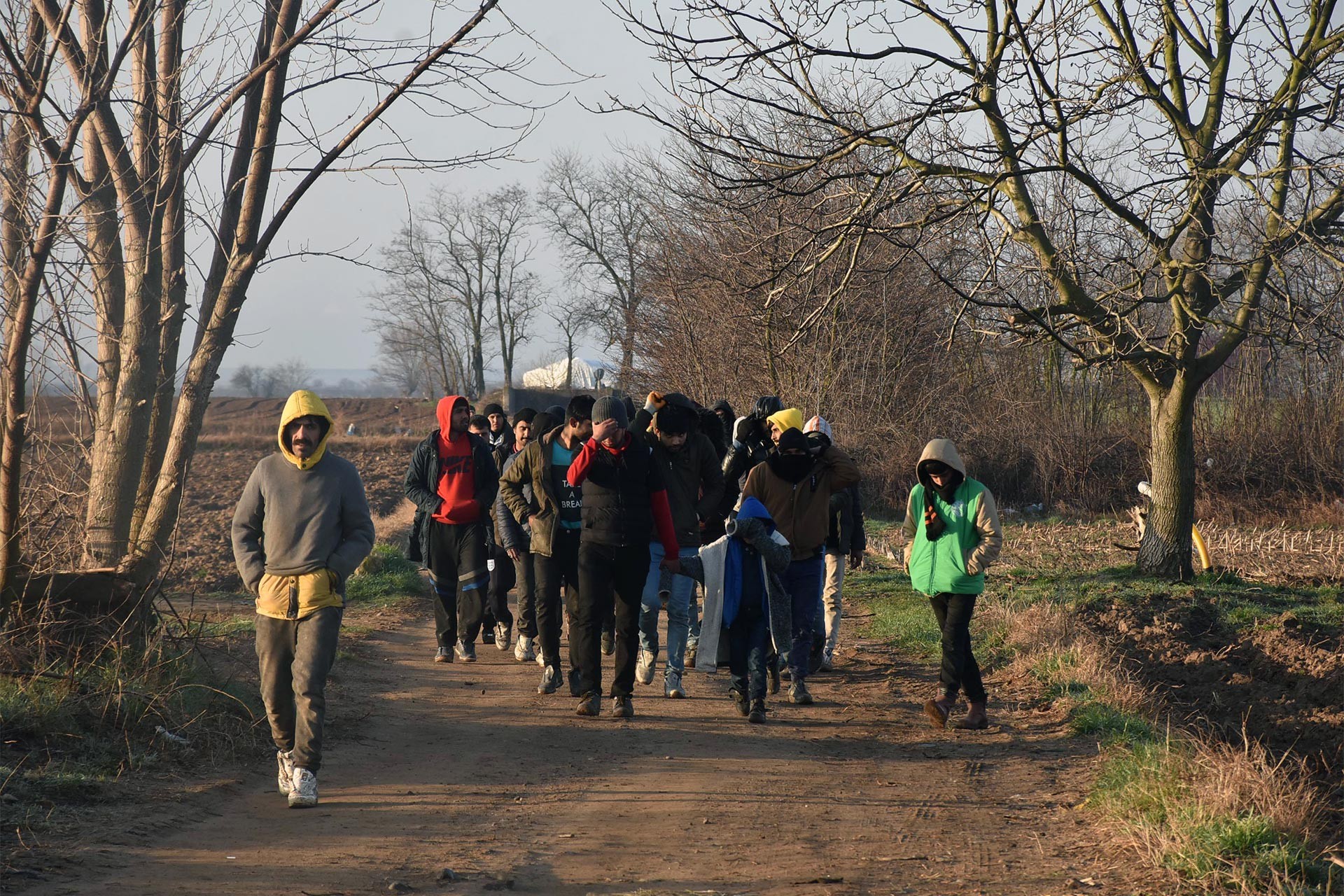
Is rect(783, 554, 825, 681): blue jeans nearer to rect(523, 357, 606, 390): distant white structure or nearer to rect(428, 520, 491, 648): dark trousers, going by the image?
rect(428, 520, 491, 648): dark trousers

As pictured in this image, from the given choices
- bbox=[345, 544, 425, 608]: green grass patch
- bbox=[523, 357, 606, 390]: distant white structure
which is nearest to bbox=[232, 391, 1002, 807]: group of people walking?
bbox=[345, 544, 425, 608]: green grass patch

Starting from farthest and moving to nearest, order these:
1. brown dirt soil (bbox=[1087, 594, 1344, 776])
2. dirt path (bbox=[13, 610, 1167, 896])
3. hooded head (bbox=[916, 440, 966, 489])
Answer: brown dirt soil (bbox=[1087, 594, 1344, 776]) → hooded head (bbox=[916, 440, 966, 489]) → dirt path (bbox=[13, 610, 1167, 896])

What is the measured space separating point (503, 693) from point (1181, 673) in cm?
530

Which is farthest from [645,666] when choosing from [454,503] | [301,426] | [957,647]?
[301,426]

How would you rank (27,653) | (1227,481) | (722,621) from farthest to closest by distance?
(1227,481)
(722,621)
(27,653)

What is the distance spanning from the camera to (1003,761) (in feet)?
22.6

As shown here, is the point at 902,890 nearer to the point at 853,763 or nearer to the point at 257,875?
the point at 853,763

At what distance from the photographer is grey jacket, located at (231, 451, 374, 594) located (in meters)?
5.86

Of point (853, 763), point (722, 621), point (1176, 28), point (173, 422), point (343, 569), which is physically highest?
point (1176, 28)

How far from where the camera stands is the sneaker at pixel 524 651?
9977 mm

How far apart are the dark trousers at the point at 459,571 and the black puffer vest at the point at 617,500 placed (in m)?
1.90

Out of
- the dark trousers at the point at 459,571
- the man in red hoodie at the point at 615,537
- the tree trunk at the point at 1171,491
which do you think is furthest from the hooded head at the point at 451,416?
the tree trunk at the point at 1171,491

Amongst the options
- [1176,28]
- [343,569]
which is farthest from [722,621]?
[1176,28]

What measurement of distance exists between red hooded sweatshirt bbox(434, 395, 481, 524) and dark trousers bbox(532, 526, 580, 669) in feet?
4.04
